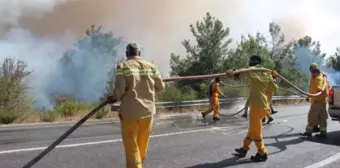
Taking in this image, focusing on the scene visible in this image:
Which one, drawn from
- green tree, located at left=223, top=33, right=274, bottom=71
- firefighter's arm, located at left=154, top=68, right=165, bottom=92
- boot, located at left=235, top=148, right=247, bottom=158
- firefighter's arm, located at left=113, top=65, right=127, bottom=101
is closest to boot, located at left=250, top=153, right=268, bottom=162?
boot, located at left=235, top=148, right=247, bottom=158

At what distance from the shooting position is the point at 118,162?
20.4 ft

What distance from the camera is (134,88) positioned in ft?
15.0

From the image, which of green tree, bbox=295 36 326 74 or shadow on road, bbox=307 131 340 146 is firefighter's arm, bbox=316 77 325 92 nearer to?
shadow on road, bbox=307 131 340 146

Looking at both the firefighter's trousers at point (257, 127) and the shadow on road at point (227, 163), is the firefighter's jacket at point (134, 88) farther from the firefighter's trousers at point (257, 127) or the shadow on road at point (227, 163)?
the firefighter's trousers at point (257, 127)

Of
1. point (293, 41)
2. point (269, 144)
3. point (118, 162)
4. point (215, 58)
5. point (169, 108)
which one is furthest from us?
point (293, 41)

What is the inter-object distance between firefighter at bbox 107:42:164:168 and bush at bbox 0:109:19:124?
7896mm

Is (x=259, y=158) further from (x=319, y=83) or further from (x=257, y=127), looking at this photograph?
(x=319, y=83)

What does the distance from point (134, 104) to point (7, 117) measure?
8218 millimetres

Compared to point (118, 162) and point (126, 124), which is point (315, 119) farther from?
point (126, 124)

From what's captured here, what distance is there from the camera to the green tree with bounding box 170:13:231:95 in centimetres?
3066

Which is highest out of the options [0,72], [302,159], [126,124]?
[0,72]

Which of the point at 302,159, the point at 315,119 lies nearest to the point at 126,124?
the point at 302,159

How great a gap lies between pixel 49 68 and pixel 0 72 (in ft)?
99.4

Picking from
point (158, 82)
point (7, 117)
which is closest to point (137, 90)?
point (158, 82)
